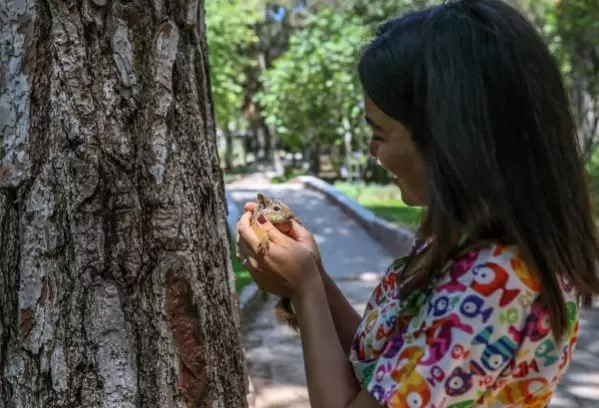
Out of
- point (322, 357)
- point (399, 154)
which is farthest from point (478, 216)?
point (322, 357)

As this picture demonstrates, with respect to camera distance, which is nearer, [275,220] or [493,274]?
[493,274]

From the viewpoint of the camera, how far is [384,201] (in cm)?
1750

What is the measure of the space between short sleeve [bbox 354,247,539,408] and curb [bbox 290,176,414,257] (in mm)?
5875

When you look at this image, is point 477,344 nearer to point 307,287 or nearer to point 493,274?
point 493,274

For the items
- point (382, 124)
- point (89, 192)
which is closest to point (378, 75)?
point (382, 124)

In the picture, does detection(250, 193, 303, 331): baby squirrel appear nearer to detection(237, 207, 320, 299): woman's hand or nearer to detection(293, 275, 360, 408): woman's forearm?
detection(237, 207, 320, 299): woman's hand

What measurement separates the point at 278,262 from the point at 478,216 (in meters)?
0.43

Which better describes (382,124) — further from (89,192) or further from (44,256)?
(44,256)

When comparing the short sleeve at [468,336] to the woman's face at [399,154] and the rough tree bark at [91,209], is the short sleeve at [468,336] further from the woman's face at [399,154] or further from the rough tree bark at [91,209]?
the rough tree bark at [91,209]

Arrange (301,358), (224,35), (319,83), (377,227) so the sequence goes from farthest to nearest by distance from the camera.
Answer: (224,35) → (319,83) → (377,227) → (301,358)

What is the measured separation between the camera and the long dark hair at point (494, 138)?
1373 mm

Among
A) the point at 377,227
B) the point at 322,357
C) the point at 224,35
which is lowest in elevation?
the point at 377,227

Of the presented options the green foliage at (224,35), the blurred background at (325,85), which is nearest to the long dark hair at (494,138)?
the blurred background at (325,85)

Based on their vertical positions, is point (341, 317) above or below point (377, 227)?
above
